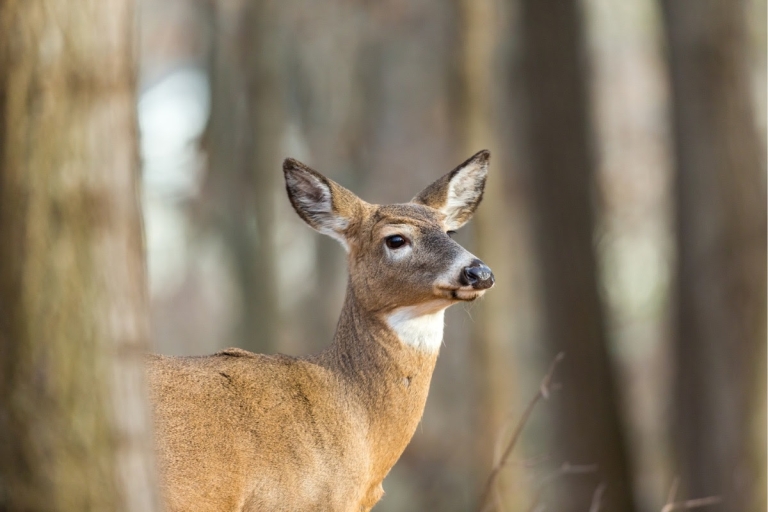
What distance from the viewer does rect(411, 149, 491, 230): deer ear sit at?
6746 mm

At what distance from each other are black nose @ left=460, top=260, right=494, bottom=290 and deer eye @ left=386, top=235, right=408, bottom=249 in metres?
0.51

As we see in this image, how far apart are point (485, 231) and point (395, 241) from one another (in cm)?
777

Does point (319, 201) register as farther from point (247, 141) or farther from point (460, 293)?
point (247, 141)

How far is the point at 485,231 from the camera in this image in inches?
541

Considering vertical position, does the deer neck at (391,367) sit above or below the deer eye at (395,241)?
below

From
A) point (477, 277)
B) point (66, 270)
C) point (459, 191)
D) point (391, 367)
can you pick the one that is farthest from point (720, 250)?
point (66, 270)

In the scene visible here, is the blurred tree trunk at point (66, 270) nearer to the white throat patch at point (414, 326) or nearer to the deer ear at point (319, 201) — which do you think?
the white throat patch at point (414, 326)

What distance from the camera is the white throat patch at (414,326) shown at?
5980 mm

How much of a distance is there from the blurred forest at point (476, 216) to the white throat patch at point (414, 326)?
3.41 ft

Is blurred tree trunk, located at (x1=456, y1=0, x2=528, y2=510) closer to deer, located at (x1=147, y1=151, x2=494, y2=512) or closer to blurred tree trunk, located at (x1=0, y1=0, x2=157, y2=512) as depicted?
deer, located at (x1=147, y1=151, x2=494, y2=512)

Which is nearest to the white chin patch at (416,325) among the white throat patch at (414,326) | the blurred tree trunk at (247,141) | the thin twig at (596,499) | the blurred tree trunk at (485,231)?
the white throat patch at (414,326)

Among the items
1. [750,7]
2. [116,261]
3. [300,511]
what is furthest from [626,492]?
[116,261]

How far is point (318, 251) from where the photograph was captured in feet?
73.5

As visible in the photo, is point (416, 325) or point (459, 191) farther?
point (459, 191)
